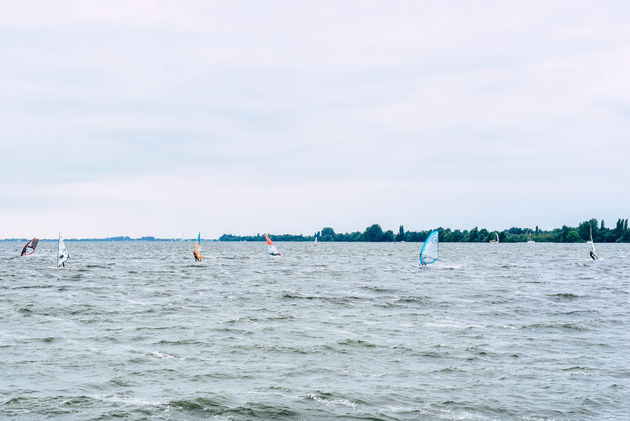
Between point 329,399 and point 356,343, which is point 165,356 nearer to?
point 356,343

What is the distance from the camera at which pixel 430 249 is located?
73.4 m

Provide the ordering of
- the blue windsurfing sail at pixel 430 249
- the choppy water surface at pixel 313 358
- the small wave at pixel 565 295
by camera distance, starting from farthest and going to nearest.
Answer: the blue windsurfing sail at pixel 430 249, the small wave at pixel 565 295, the choppy water surface at pixel 313 358

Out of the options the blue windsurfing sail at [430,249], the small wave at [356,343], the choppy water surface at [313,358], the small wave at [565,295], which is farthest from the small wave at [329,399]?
the blue windsurfing sail at [430,249]

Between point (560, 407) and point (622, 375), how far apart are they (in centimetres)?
451

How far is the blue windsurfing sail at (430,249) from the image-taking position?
2778 inches

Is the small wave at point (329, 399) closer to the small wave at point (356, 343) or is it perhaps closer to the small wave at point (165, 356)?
the small wave at point (165, 356)

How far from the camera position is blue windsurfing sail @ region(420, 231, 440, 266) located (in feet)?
232

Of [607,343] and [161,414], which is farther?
[607,343]

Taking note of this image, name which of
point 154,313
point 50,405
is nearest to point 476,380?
point 50,405

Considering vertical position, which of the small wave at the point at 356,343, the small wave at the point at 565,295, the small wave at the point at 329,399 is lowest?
the small wave at the point at 329,399

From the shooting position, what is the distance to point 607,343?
79.6 feet

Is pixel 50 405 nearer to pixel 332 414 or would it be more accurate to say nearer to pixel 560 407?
pixel 332 414

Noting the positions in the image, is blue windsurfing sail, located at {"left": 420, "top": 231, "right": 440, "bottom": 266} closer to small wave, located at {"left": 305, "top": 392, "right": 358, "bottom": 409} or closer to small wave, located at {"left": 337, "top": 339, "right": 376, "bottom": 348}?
small wave, located at {"left": 337, "top": 339, "right": 376, "bottom": 348}

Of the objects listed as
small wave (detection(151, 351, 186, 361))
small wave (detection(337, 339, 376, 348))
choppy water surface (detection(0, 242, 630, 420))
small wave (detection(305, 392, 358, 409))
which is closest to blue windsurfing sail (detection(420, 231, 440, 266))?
choppy water surface (detection(0, 242, 630, 420))
